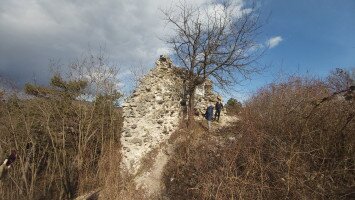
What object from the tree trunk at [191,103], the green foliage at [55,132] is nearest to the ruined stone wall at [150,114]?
the tree trunk at [191,103]

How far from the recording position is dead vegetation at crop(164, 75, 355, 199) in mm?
8570

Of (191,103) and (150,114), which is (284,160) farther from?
(191,103)

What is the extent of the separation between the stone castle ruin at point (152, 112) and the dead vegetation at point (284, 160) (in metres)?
2.06

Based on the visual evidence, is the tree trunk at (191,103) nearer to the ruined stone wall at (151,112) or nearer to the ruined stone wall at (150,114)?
the ruined stone wall at (151,112)

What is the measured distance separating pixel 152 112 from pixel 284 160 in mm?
7498

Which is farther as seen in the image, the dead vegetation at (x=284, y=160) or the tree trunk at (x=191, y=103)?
the tree trunk at (x=191, y=103)

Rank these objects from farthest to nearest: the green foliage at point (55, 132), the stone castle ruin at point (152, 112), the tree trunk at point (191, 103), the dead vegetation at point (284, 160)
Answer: the tree trunk at point (191, 103) < the green foliage at point (55, 132) < the stone castle ruin at point (152, 112) < the dead vegetation at point (284, 160)

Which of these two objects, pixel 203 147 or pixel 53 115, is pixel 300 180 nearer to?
pixel 203 147

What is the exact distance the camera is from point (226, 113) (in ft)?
64.7

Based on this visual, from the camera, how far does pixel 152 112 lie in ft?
50.1

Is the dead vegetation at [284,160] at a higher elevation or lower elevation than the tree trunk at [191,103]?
lower

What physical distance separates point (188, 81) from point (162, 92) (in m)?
1.68

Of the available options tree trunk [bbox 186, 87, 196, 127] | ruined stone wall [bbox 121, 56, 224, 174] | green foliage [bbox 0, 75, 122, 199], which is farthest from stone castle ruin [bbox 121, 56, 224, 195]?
green foliage [bbox 0, 75, 122, 199]

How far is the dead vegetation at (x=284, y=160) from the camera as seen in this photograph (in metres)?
8.57
